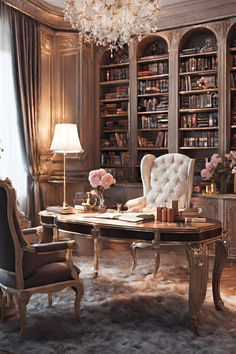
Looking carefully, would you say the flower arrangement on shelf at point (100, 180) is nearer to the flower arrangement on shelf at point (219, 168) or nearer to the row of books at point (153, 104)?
the flower arrangement on shelf at point (219, 168)

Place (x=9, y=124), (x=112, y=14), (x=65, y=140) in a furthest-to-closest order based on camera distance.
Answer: (x=9, y=124)
(x=65, y=140)
(x=112, y=14)

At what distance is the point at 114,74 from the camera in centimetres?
617

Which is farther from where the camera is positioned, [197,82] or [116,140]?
[116,140]

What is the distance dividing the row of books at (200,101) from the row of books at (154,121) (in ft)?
1.07

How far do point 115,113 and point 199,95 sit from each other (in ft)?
4.32

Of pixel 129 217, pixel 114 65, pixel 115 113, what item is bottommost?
pixel 129 217

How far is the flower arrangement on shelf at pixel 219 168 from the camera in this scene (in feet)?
16.6

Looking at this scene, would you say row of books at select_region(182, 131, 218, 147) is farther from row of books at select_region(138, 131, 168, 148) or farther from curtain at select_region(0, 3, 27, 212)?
curtain at select_region(0, 3, 27, 212)

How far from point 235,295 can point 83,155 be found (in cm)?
316

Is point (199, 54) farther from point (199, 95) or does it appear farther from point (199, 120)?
point (199, 120)

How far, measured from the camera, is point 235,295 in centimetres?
357

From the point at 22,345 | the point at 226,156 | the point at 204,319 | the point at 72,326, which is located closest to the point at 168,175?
the point at 226,156

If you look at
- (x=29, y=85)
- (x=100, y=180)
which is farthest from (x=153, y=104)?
(x=100, y=180)

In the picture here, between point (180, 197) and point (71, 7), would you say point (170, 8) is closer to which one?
point (71, 7)
